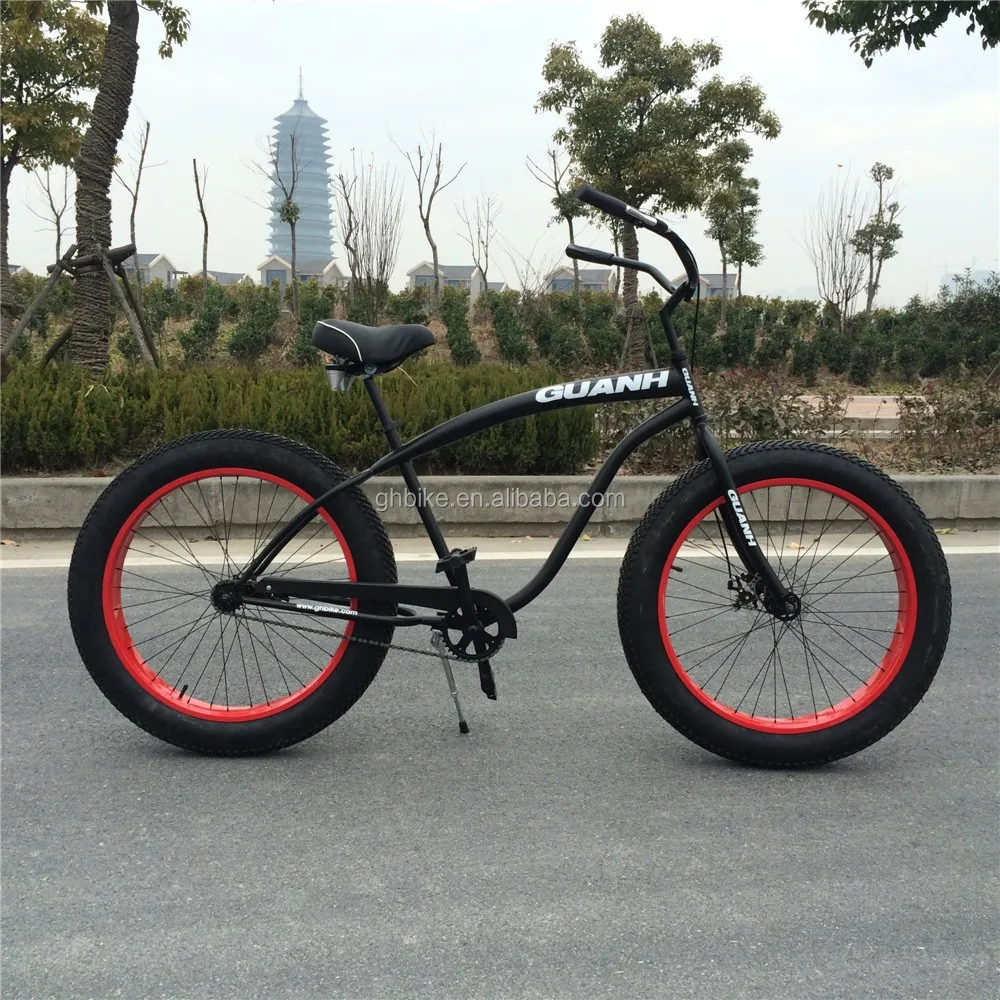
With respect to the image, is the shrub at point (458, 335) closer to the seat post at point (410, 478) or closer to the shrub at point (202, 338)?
the shrub at point (202, 338)

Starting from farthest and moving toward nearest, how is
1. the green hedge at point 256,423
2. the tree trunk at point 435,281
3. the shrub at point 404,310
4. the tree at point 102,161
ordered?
the tree trunk at point 435,281, the shrub at point 404,310, the tree at point 102,161, the green hedge at point 256,423

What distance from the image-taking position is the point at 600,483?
3043 millimetres

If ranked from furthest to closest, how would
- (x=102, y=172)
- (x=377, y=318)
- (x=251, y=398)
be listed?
1. (x=377, y=318)
2. (x=102, y=172)
3. (x=251, y=398)

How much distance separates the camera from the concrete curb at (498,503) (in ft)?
20.0

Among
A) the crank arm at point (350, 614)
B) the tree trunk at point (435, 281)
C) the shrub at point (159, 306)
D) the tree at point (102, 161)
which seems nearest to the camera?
the crank arm at point (350, 614)

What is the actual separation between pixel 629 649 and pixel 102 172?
27.2 feet

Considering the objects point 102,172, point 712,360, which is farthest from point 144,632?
point 712,360

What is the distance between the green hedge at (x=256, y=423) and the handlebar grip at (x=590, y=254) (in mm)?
3992

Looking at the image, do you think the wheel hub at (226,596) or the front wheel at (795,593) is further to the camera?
the wheel hub at (226,596)

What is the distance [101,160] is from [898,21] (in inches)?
358

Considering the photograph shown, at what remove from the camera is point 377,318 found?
2047cm

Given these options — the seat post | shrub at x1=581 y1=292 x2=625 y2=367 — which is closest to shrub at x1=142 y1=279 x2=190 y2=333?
shrub at x1=581 y1=292 x2=625 y2=367

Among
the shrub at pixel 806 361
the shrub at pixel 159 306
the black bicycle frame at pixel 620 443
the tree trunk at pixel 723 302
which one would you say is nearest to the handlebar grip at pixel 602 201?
the black bicycle frame at pixel 620 443

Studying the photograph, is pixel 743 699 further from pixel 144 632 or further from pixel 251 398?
pixel 251 398
